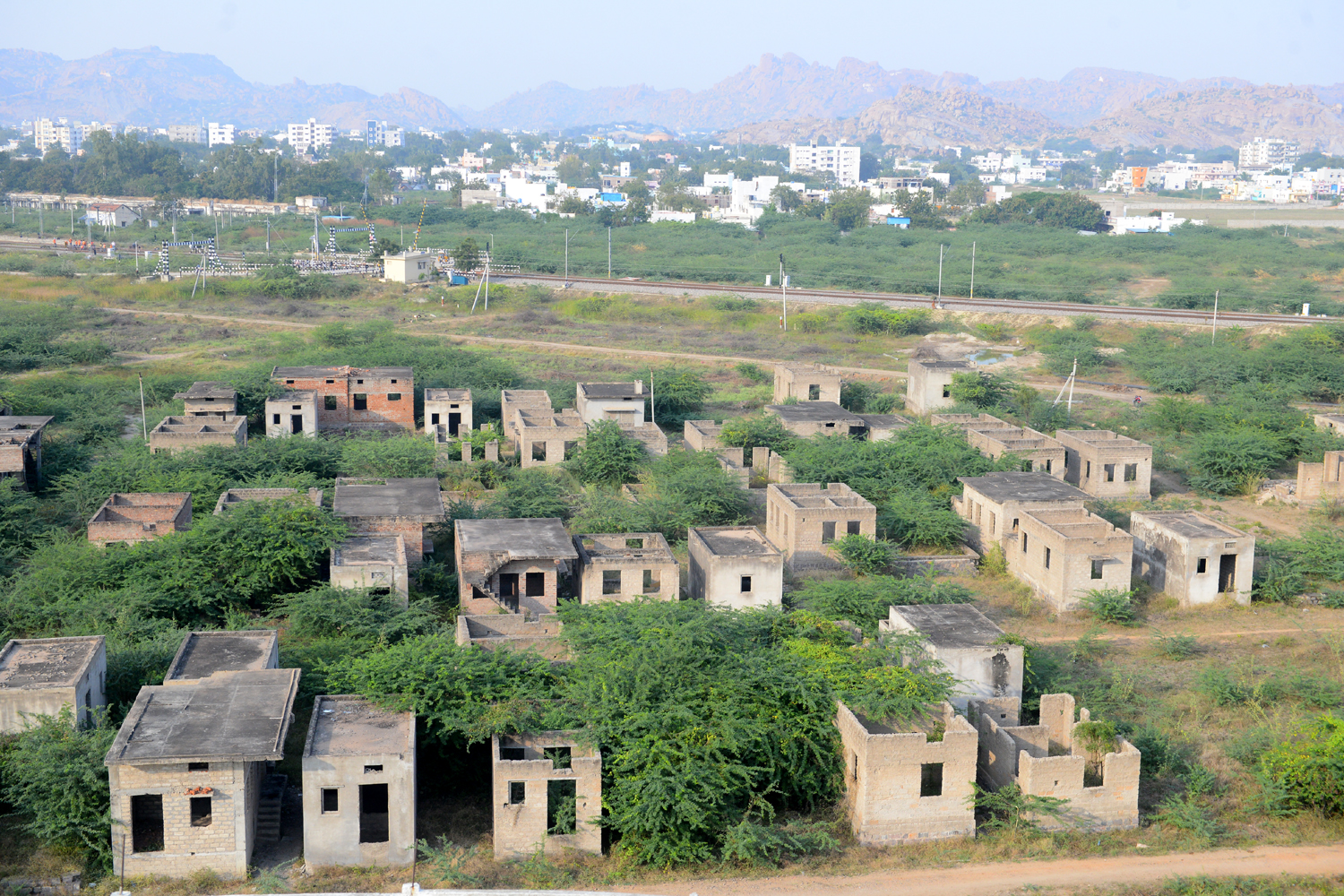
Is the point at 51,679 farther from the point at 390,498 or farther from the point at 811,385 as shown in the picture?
the point at 811,385

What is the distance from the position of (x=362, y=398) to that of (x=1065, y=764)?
30638mm

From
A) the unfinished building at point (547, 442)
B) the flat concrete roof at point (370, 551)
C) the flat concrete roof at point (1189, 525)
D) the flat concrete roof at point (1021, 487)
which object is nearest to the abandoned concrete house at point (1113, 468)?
the flat concrete roof at point (1021, 487)

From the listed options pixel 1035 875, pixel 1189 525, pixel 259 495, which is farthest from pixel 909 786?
pixel 259 495

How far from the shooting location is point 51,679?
19.8 meters

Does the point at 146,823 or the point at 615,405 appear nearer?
the point at 146,823

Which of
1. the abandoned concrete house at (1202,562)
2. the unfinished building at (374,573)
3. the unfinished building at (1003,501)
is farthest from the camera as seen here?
the unfinished building at (1003,501)

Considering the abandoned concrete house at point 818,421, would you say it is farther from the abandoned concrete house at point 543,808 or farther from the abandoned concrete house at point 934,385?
the abandoned concrete house at point 543,808

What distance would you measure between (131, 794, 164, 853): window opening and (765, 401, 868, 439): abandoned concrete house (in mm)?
25213

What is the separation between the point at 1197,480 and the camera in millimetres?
39000

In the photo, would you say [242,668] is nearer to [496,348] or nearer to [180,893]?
[180,893]

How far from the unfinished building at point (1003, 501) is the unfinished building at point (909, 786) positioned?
12.8 m

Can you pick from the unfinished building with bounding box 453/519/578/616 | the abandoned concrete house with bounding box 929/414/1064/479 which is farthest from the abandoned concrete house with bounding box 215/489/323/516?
the abandoned concrete house with bounding box 929/414/1064/479

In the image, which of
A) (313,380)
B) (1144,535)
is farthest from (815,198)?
(1144,535)

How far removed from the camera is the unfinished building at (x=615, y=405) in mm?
43000
